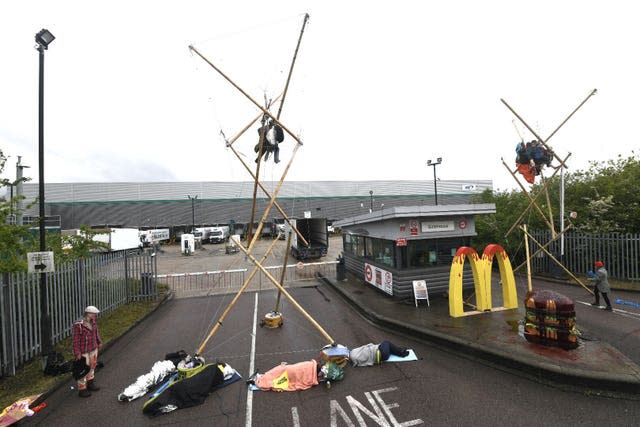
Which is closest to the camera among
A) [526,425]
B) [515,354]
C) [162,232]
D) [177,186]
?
[526,425]

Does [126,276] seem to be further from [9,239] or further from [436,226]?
[436,226]

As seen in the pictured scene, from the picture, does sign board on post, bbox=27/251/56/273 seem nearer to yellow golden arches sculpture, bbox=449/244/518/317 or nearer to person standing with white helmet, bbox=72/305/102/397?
person standing with white helmet, bbox=72/305/102/397

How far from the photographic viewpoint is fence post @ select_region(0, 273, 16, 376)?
6023 mm

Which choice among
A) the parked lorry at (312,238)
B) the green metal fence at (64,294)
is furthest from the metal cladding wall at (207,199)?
the green metal fence at (64,294)

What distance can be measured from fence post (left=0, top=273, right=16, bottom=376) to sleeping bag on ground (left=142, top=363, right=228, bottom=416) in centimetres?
340

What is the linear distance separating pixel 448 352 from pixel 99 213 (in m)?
65.2

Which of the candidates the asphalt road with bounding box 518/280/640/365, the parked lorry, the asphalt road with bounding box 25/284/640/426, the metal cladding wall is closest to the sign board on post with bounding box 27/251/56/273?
the asphalt road with bounding box 25/284/640/426

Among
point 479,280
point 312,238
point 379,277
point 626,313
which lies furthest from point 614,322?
point 312,238

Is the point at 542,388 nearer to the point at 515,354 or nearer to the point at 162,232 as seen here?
the point at 515,354

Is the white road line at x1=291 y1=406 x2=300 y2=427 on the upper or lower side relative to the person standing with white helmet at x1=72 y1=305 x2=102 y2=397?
lower

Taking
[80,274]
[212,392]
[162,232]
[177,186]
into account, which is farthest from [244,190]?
[212,392]

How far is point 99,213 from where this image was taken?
55.9 m

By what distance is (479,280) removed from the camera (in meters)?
8.95

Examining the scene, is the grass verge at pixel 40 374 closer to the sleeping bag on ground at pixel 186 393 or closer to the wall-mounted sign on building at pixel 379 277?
the sleeping bag on ground at pixel 186 393
